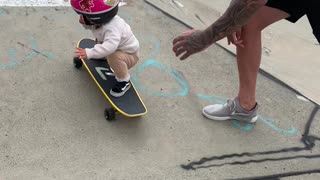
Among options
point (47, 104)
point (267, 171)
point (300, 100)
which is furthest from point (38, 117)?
point (300, 100)

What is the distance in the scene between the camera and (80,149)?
2580 mm

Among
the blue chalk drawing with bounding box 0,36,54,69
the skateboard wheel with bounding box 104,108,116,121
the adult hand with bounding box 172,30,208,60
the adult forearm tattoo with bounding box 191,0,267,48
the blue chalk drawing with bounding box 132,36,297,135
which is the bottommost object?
the blue chalk drawing with bounding box 0,36,54,69

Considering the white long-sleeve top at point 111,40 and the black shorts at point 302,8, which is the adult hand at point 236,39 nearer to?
the black shorts at point 302,8

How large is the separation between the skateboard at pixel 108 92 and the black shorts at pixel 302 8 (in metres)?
1.06

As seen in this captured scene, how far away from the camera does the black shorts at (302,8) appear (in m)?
2.34

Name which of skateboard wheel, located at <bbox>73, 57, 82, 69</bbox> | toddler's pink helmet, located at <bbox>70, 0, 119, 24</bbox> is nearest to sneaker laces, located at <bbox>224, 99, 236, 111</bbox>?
toddler's pink helmet, located at <bbox>70, 0, 119, 24</bbox>

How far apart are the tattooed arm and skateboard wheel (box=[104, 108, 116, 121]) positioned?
645mm

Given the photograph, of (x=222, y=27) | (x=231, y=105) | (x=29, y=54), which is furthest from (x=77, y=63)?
(x=222, y=27)

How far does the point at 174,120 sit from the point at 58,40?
4.30 ft

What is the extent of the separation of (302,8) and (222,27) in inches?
18.7

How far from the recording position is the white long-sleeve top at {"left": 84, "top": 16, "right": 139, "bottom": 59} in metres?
2.73

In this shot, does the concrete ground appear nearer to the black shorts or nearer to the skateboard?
the skateboard

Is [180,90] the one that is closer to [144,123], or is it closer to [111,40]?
[144,123]

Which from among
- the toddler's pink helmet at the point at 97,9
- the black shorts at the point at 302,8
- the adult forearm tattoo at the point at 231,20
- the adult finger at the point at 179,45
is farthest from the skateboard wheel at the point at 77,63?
the black shorts at the point at 302,8
